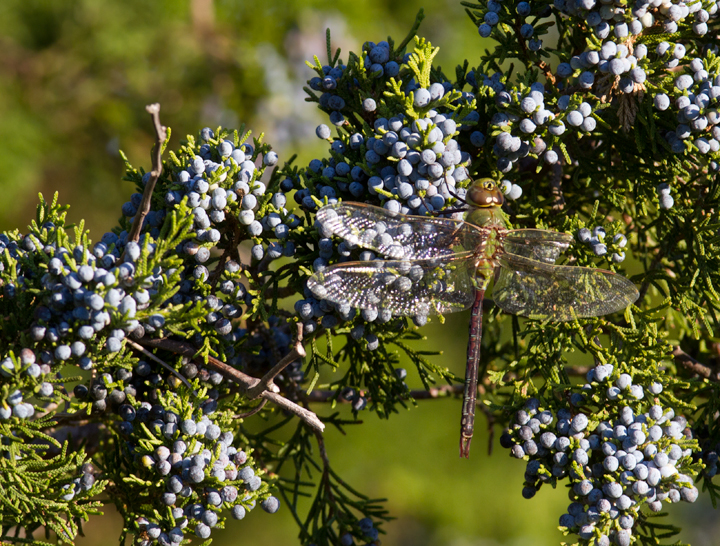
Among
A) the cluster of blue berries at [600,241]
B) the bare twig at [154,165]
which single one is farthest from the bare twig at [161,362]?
the cluster of blue berries at [600,241]

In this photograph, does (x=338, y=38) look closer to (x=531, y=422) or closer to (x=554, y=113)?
(x=554, y=113)

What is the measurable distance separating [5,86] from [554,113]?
143 inches

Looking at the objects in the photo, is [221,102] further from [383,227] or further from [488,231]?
[383,227]

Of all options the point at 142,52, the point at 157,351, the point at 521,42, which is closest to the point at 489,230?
the point at 521,42

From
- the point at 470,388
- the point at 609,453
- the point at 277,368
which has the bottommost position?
the point at 609,453

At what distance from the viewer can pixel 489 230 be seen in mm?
1725

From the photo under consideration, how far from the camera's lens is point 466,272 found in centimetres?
185

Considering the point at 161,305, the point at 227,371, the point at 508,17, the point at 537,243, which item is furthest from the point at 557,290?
the point at 161,305

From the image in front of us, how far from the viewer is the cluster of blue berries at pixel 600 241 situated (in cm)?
161

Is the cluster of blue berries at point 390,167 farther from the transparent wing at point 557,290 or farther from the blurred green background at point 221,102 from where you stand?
the blurred green background at point 221,102

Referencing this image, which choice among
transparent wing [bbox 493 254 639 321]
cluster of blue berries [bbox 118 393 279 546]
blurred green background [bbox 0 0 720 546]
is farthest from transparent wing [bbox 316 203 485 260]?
blurred green background [bbox 0 0 720 546]

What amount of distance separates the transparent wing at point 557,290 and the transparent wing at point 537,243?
27 millimetres

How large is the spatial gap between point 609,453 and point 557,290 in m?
0.46

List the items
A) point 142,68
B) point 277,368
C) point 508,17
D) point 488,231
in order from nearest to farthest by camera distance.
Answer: point 277,368, point 508,17, point 488,231, point 142,68
